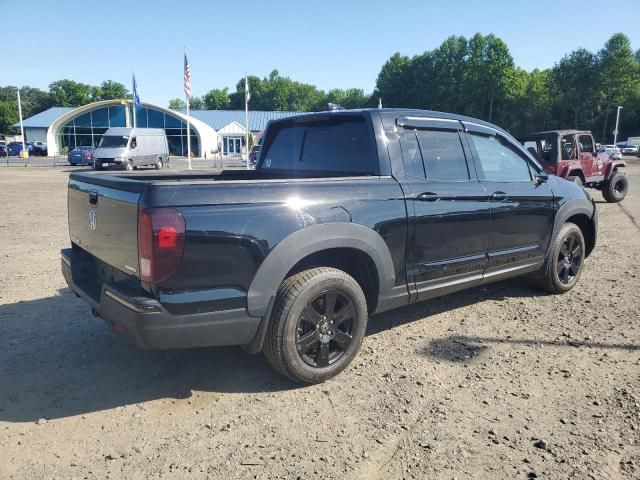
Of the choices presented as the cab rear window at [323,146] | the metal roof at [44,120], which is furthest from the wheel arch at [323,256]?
the metal roof at [44,120]

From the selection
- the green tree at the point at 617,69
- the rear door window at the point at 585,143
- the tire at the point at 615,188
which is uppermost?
the green tree at the point at 617,69

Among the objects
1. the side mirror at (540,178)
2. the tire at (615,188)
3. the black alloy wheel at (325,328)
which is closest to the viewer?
the black alloy wheel at (325,328)

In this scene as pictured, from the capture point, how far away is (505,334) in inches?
165

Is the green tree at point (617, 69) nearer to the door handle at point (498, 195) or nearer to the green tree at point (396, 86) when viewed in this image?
the green tree at point (396, 86)

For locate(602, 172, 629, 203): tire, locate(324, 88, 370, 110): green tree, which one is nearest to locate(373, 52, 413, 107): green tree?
locate(324, 88, 370, 110): green tree

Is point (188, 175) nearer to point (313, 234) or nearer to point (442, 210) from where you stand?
point (313, 234)

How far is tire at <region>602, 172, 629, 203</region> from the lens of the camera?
1411 centimetres

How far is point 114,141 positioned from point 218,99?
3403 inches

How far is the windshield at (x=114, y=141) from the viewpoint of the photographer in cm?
2809

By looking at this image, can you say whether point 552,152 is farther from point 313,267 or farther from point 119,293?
point 119,293

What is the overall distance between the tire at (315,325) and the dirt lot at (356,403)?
0.53 feet

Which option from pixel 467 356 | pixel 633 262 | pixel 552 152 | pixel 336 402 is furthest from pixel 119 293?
pixel 552 152

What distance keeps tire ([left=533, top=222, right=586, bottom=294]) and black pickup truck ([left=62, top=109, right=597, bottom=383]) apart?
20cm

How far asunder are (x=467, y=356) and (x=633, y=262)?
440 cm
